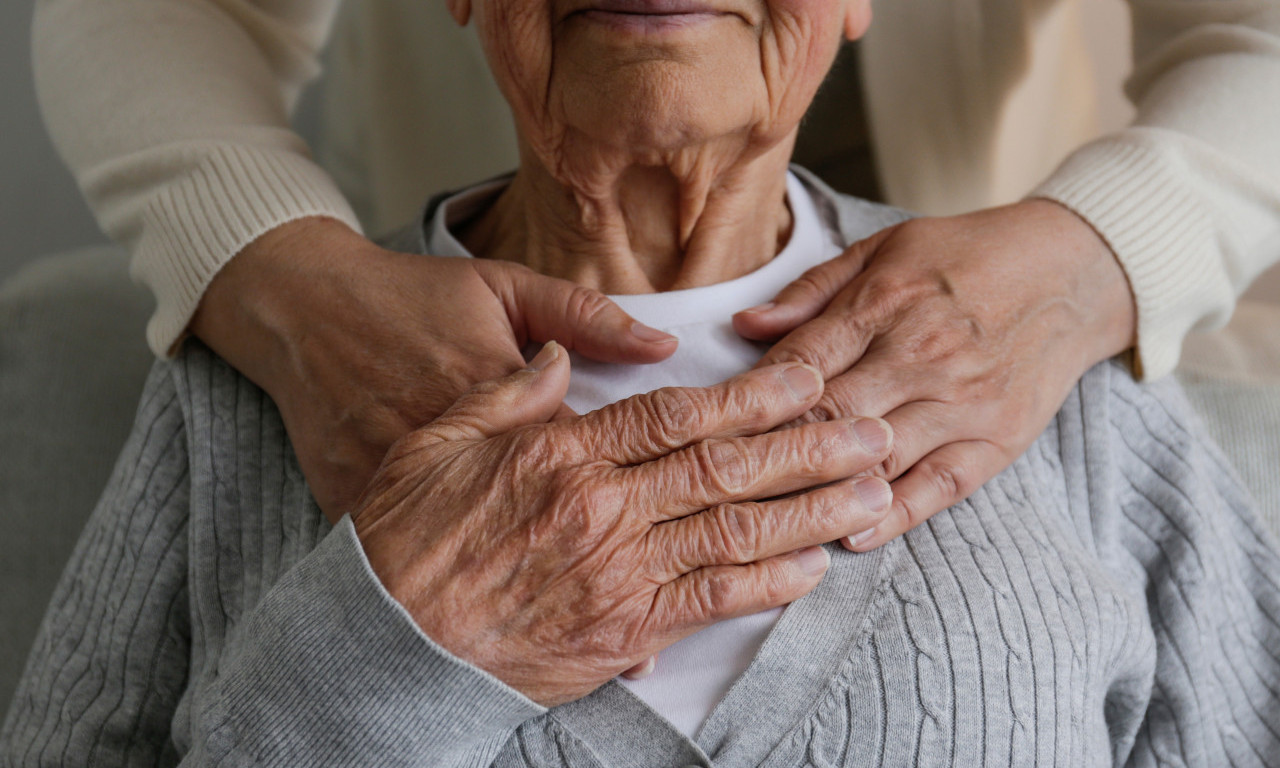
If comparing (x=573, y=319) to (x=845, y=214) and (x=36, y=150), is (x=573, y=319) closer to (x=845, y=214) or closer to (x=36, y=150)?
(x=845, y=214)

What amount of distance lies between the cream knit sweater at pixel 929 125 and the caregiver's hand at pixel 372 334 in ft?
0.28

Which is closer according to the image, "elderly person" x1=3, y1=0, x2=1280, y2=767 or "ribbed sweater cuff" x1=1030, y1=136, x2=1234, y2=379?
"elderly person" x1=3, y1=0, x2=1280, y2=767

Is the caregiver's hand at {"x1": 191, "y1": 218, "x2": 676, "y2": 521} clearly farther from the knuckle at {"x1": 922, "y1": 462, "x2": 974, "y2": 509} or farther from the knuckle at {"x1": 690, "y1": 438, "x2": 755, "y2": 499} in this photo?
the knuckle at {"x1": 922, "y1": 462, "x2": 974, "y2": 509}

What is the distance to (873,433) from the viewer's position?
86cm

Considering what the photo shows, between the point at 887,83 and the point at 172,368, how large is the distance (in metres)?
1.11

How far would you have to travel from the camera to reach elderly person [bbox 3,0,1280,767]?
764 millimetres

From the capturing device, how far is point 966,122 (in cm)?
164

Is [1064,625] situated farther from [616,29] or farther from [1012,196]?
[1012,196]

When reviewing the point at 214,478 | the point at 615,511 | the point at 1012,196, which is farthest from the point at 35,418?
the point at 1012,196

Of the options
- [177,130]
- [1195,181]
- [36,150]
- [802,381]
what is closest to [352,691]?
[802,381]

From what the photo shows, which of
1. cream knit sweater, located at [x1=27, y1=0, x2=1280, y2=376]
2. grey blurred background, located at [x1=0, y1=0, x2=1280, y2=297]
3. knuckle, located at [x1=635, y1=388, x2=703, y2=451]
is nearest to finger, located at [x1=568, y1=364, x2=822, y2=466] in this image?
knuckle, located at [x1=635, y1=388, x2=703, y2=451]

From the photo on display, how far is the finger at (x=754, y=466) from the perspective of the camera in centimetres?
79

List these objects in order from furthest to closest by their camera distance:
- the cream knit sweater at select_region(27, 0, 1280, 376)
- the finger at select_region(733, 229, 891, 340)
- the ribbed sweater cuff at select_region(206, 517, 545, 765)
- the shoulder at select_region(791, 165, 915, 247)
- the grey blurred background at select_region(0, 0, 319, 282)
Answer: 1. the grey blurred background at select_region(0, 0, 319, 282)
2. the shoulder at select_region(791, 165, 915, 247)
3. the cream knit sweater at select_region(27, 0, 1280, 376)
4. the finger at select_region(733, 229, 891, 340)
5. the ribbed sweater cuff at select_region(206, 517, 545, 765)

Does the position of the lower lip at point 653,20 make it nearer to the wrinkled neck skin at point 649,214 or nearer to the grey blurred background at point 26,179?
the wrinkled neck skin at point 649,214
